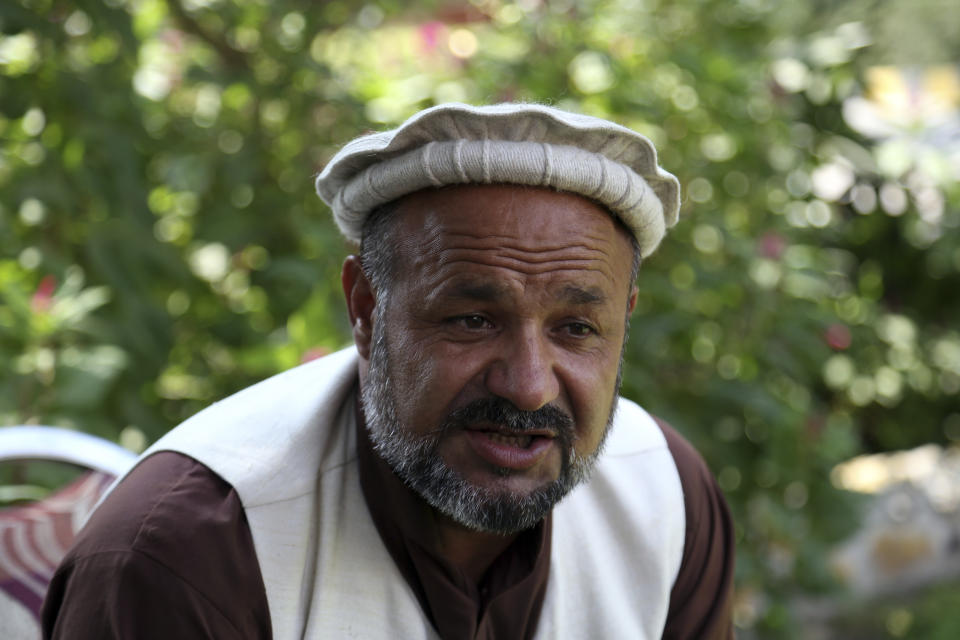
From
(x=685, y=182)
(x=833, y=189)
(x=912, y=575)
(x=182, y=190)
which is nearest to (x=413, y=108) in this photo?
(x=182, y=190)

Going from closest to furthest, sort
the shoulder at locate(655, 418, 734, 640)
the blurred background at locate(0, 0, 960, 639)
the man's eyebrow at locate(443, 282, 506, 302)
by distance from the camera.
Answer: the man's eyebrow at locate(443, 282, 506, 302), the shoulder at locate(655, 418, 734, 640), the blurred background at locate(0, 0, 960, 639)

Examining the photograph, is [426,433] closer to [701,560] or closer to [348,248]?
[701,560]

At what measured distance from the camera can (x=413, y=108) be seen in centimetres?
338

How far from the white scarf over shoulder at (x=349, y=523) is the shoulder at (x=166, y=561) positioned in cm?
3

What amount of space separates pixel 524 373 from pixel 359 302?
400 mm

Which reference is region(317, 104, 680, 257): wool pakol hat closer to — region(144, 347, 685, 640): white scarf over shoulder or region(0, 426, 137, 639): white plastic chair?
region(144, 347, 685, 640): white scarf over shoulder

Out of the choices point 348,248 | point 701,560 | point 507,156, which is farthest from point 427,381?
point 348,248

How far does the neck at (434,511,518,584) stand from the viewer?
182 centimetres

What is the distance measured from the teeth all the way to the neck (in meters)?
0.21

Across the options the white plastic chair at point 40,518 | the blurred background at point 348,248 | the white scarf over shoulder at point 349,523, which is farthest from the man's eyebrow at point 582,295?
the blurred background at point 348,248

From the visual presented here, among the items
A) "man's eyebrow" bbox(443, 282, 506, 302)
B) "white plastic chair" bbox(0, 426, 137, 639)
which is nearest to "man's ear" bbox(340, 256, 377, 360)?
"man's eyebrow" bbox(443, 282, 506, 302)

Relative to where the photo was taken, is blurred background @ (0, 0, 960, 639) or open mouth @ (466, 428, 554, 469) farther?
blurred background @ (0, 0, 960, 639)

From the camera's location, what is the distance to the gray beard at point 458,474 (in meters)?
1.65

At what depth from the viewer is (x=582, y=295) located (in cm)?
169
